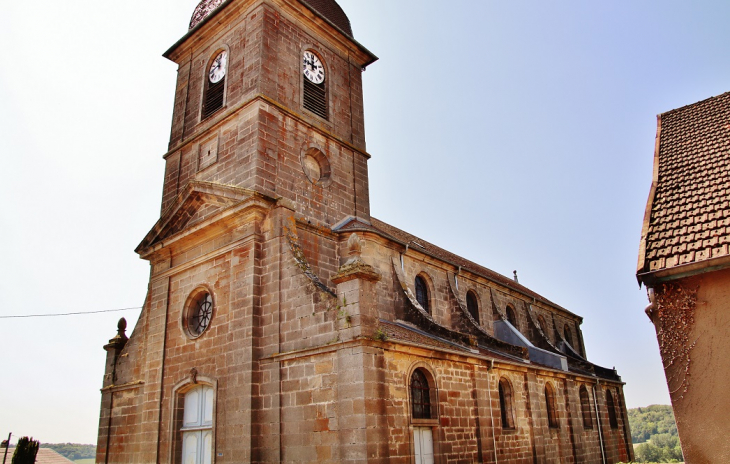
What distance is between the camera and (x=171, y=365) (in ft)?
48.7

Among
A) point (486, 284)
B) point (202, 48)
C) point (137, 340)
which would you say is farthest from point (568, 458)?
point (202, 48)

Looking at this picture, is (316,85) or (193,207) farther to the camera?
(316,85)

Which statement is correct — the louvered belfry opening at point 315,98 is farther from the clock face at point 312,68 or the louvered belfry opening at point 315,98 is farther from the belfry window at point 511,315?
the belfry window at point 511,315

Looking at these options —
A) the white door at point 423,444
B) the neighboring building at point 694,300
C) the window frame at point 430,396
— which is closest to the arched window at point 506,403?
the window frame at point 430,396

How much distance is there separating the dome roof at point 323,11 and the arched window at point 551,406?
14113mm

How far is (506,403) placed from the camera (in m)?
15.8

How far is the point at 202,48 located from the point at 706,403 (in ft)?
58.3

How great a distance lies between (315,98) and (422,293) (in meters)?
7.33

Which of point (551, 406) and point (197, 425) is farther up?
point (551, 406)

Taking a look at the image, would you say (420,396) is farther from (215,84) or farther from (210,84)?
(210,84)

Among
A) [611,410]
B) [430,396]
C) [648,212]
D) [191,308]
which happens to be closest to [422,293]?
[430,396]

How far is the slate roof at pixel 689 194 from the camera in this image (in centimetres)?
758

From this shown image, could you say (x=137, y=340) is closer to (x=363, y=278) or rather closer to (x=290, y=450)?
(x=290, y=450)

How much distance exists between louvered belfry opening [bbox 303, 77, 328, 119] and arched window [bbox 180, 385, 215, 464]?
29.3ft
